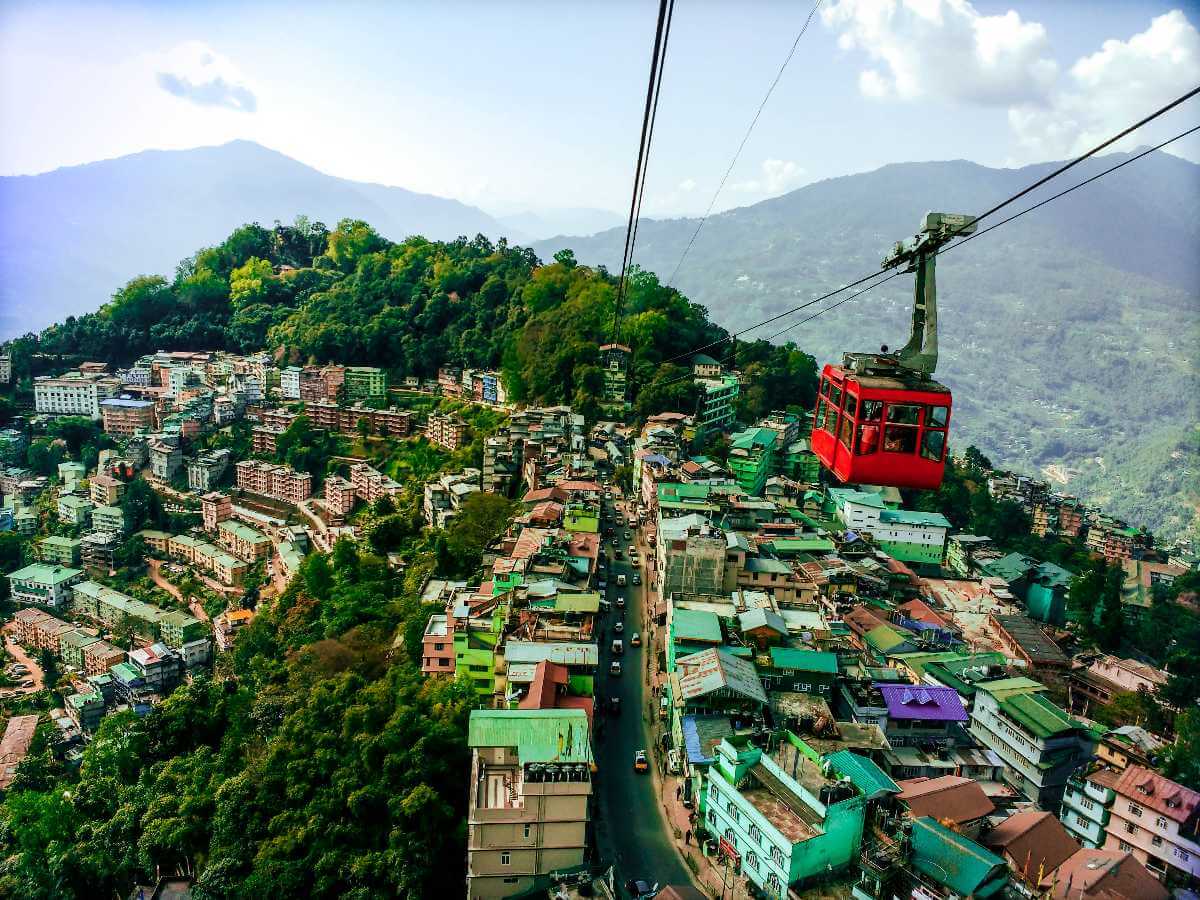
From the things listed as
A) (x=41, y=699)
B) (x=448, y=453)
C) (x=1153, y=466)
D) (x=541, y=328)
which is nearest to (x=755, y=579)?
(x=448, y=453)

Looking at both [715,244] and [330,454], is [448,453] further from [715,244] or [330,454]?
[715,244]

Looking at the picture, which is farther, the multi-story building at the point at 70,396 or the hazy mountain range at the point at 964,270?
the hazy mountain range at the point at 964,270

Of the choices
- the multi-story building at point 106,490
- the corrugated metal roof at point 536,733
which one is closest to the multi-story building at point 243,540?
the multi-story building at point 106,490

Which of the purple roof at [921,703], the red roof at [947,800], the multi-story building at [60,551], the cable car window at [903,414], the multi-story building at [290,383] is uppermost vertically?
the cable car window at [903,414]

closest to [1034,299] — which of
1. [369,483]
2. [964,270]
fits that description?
[964,270]

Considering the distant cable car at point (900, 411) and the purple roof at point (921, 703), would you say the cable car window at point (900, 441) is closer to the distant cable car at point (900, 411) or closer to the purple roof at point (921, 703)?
the distant cable car at point (900, 411)

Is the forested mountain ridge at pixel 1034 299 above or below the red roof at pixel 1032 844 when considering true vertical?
above

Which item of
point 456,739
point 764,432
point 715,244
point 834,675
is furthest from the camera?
point 715,244
